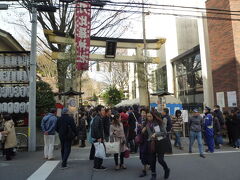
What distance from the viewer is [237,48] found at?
13555 mm

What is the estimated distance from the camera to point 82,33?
1348cm

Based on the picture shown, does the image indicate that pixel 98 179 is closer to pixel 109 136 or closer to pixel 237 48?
pixel 109 136

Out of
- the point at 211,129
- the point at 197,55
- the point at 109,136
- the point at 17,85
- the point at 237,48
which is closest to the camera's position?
the point at 109,136

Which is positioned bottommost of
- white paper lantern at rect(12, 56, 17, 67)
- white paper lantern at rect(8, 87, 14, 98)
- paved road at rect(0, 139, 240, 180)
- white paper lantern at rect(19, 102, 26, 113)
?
paved road at rect(0, 139, 240, 180)

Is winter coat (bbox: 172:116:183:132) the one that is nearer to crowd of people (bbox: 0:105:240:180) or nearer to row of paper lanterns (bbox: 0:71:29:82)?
crowd of people (bbox: 0:105:240:180)

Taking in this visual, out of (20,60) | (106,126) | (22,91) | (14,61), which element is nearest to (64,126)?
(106,126)

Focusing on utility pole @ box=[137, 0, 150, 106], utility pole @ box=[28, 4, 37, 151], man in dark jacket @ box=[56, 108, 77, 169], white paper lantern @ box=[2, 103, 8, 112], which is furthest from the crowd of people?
utility pole @ box=[137, 0, 150, 106]

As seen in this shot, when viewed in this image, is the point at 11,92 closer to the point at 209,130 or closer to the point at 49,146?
the point at 49,146

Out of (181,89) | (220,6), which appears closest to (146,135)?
(220,6)

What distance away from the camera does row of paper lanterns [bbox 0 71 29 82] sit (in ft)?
34.5

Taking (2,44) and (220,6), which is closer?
(220,6)

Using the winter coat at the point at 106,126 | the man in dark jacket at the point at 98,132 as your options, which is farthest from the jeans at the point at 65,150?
the winter coat at the point at 106,126

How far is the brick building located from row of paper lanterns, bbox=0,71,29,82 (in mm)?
11492

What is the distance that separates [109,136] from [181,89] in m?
16.2
